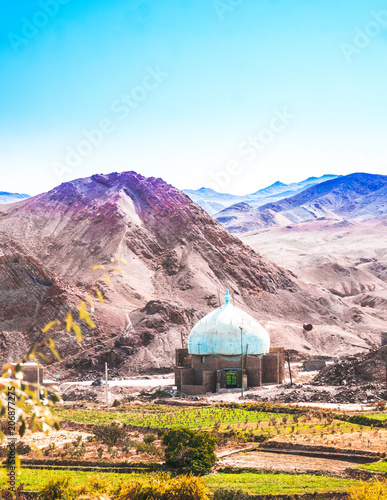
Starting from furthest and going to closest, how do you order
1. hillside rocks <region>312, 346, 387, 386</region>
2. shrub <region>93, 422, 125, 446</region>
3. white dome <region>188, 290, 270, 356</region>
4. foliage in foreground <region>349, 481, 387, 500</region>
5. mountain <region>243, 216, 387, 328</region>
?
mountain <region>243, 216, 387, 328</region>, white dome <region>188, 290, 270, 356</region>, hillside rocks <region>312, 346, 387, 386</region>, shrub <region>93, 422, 125, 446</region>, foliage in foreground <region>349, 481, 387, 500</region>

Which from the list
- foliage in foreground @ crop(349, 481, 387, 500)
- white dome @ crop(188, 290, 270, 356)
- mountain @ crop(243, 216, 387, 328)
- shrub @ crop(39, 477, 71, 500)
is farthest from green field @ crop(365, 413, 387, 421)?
mountain @ crop(243, 216, 387, 328)

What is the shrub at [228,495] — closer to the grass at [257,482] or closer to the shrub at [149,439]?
the grass at [257,482]

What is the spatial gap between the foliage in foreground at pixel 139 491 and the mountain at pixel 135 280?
36367 millimetres

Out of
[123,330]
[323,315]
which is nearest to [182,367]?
[123,330]

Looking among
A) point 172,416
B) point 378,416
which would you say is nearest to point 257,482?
point 378,416

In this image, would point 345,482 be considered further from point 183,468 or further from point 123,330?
point 123,330

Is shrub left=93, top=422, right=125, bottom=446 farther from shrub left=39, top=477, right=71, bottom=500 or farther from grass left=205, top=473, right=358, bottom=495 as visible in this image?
shrub left=39, top=477, right=71, bottom=500

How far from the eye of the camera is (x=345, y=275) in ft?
380

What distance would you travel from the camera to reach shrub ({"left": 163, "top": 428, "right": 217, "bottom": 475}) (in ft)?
62.5

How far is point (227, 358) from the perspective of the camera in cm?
4269

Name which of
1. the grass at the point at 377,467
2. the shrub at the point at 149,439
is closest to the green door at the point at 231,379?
the shrub at the point at 149,439

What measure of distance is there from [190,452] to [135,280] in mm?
61156

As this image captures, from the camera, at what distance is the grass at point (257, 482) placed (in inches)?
645

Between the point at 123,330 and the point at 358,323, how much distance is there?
35553mm
